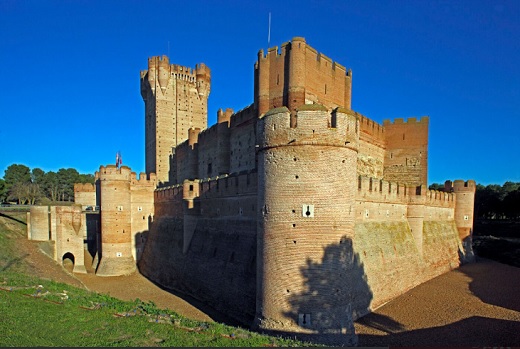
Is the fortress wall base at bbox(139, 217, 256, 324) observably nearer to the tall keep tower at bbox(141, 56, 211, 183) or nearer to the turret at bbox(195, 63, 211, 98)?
the tall keep tower at bbox(141, 56, 211, 183)

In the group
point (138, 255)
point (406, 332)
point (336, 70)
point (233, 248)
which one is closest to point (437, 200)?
point (336, 70)

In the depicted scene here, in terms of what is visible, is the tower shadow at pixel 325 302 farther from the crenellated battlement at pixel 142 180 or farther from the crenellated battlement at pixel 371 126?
the crenellated battlement at pixel 142 180

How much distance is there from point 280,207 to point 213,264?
8.36 m

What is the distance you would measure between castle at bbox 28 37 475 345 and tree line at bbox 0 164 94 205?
27.8 meters

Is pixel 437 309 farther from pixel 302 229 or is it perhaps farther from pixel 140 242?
pixel 140 242

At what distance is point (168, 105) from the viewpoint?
38656mm

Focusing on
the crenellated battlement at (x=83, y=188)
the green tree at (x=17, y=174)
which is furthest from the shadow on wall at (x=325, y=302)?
the green tree at (x=17, y=174)

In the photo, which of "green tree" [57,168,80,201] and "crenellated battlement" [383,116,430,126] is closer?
"crenellated battlement" [383,116,430,126]

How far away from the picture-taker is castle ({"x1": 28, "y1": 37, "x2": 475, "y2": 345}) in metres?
11.2

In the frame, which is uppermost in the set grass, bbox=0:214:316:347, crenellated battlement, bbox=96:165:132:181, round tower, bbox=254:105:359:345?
crenellated battlement, bbox=96:165:132:181

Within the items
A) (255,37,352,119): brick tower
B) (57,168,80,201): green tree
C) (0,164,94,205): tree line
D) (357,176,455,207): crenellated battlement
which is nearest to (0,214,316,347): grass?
(357,176,455,207): crenellated battlement

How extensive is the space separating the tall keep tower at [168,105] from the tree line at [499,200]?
45.7 metres

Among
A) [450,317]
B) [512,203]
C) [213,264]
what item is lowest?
[450,317]

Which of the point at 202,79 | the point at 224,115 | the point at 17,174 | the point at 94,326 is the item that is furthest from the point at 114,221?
the point at 17,174
